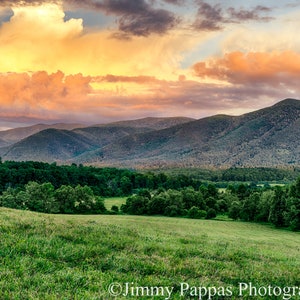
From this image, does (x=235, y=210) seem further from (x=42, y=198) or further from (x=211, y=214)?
(x=42, y=198)

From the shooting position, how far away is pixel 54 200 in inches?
3979

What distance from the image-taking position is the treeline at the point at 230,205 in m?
76.7

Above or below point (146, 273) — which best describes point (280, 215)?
below

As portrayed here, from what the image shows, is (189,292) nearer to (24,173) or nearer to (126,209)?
(126,209)

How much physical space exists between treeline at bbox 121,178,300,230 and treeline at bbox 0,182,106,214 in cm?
1133

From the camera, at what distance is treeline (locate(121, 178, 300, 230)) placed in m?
76.7

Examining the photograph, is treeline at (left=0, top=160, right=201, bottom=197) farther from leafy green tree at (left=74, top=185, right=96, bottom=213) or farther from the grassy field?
the grassy field

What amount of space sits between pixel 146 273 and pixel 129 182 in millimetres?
154345

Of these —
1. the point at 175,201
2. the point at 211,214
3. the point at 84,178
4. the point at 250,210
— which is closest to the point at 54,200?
the point at 175,201

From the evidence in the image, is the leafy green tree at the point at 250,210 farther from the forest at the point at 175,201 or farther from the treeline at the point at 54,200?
the treeline at the point at 54,200

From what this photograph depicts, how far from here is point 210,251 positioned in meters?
16.5

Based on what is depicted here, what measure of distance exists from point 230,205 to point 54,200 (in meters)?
54.1

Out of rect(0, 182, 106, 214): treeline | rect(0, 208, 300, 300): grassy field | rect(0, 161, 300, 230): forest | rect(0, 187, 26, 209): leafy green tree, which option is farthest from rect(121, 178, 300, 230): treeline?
rect(0, 208, 300, 300): grassy field

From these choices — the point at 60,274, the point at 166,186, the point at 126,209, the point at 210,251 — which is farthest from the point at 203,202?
the point at 60,274
